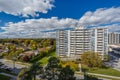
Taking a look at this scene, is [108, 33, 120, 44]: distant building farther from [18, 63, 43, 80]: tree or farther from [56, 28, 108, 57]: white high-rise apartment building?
[18, 63, 43, 80]: tree

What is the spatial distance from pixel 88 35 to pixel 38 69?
159 ft

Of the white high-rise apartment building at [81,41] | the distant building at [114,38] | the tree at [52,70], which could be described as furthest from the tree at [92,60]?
the distant building at [114,38]

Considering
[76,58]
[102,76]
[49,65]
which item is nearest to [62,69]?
[49,65]

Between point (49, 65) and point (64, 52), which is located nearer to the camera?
point (49, 65)

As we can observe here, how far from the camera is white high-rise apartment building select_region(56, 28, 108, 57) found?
7300 centimetres

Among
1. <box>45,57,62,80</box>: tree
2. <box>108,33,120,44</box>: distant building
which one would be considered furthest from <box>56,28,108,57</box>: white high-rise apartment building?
<box>108,33,120,44</box>: distant building

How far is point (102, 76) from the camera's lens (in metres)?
47.7

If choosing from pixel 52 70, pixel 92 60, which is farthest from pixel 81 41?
pixel 52 70

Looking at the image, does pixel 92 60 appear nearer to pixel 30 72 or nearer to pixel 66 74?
pixel 66 74

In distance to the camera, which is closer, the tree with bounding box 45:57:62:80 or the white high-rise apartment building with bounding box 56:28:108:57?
the tree with bounding box 45:57:62:80

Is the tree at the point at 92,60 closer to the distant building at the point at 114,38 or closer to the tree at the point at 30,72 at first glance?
the tree at the point at 30,72

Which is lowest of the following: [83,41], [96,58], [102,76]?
[102,76]

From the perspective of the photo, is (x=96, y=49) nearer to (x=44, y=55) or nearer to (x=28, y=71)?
(x=44, y=55)

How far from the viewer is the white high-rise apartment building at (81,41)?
240 ft
